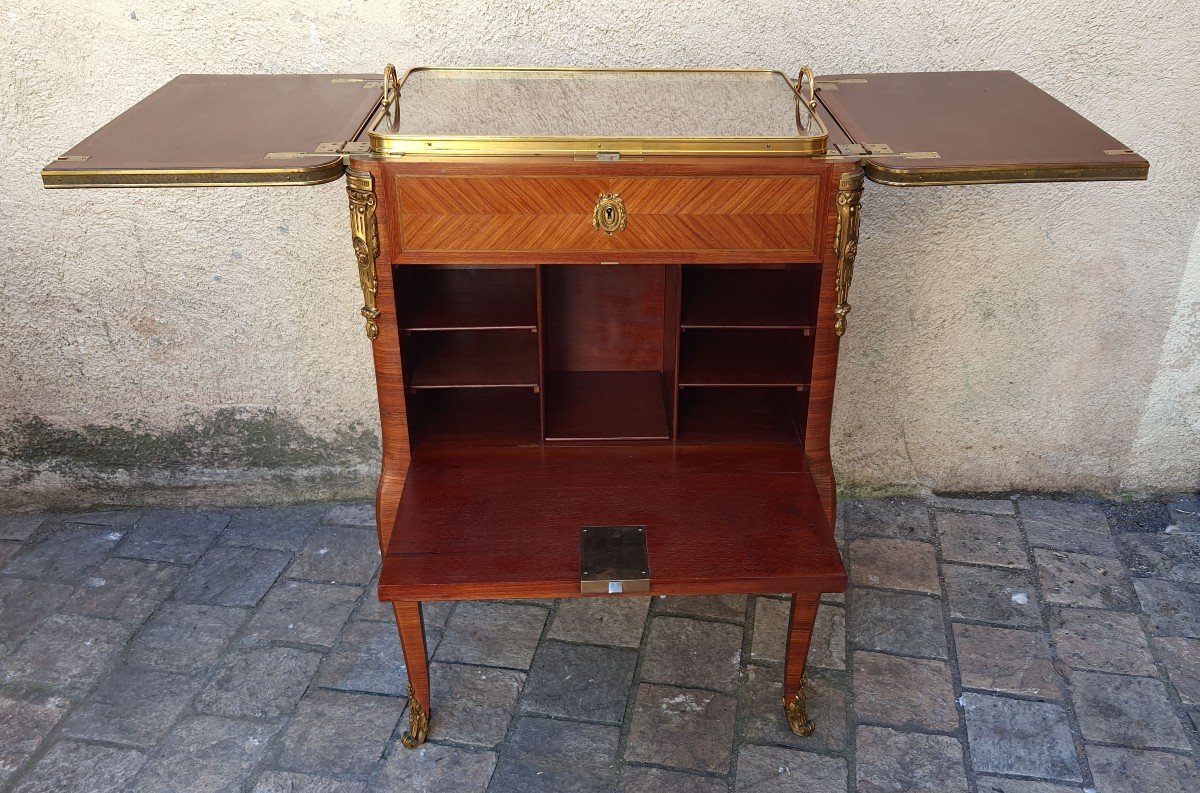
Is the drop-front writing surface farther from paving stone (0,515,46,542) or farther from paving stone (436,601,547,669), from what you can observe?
paving stone (0,515,46,542)

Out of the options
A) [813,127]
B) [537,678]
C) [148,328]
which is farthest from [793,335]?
[148,328]

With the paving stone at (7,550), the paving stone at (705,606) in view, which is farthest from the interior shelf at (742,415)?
the paving stone at (7,550)

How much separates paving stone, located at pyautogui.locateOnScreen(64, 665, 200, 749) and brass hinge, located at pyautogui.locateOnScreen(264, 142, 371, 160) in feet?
5.06

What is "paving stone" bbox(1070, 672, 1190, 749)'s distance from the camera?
250cm

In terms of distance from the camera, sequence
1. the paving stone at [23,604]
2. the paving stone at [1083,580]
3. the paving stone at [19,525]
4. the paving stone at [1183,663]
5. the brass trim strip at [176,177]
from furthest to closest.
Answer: the paving stone at [19,525] → the paving stone at [1083,580] → the paving stone at [23,604] → the paving stone at [1183,663] → the brass trim strip at [176,177]

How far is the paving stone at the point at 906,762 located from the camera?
2.37 metres

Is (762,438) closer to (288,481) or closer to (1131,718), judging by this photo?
(1131,718)

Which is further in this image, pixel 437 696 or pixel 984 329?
pixel 984 329

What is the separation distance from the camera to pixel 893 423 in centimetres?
340

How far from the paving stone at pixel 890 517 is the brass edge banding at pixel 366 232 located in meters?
1.92

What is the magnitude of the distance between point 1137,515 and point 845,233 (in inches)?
78.3

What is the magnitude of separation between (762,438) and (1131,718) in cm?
125

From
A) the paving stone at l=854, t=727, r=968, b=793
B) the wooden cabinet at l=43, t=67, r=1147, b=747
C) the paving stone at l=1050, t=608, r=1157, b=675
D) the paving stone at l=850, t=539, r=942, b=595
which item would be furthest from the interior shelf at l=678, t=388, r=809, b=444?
the paving stone at l=1050, t=608, r=1157, b=675

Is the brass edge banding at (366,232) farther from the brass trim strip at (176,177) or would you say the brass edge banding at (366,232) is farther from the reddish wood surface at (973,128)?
the reddish wood surface at (973,128)
